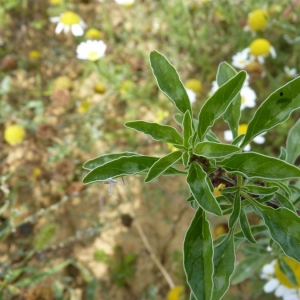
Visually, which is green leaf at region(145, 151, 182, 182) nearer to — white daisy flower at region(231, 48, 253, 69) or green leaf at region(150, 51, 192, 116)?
green leaf at region(150, 51, 192, 116)

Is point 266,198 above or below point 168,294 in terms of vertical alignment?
above

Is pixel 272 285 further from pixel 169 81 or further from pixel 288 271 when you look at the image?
pixel 169 81

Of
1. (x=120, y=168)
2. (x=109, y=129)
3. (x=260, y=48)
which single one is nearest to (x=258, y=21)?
(x=260, y=48)

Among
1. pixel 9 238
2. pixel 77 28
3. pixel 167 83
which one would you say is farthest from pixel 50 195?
pixel 167 83

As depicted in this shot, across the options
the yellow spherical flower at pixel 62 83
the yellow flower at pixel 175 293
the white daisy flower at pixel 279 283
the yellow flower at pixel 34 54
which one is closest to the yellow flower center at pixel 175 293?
the yellow flower at pixel 175 293

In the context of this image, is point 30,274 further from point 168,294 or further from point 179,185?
point 179,185

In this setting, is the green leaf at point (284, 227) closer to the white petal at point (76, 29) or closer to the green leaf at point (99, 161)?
the green leaf at point (99, 161)
